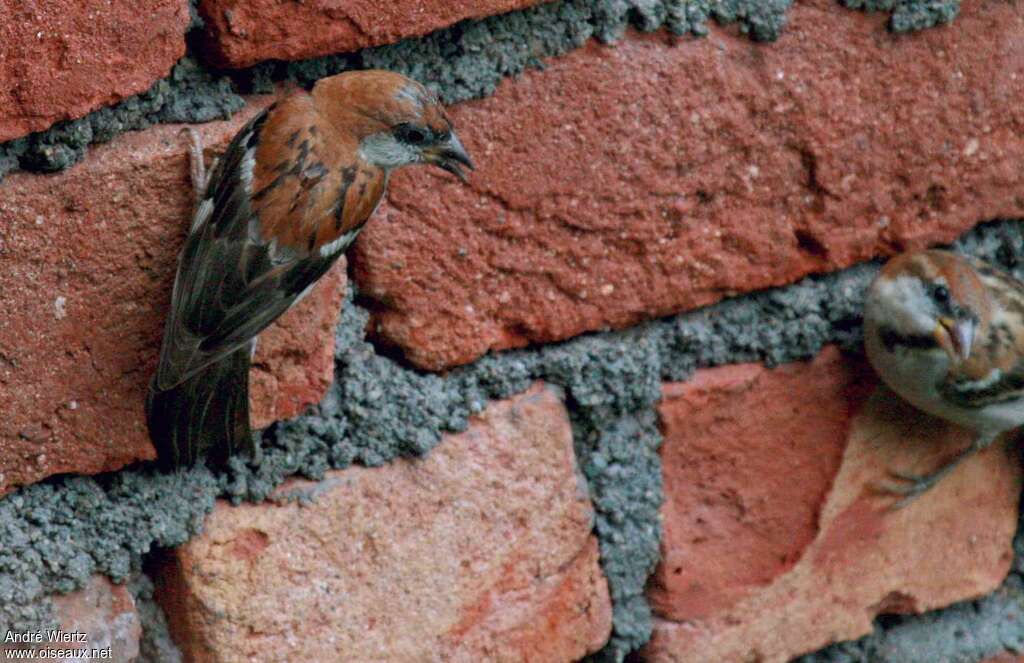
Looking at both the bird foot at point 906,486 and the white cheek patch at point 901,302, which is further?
the bird foot at point 906,486

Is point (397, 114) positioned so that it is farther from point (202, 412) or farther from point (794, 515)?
point (794, 515)

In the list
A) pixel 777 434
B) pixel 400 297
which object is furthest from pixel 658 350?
pixel 400 297

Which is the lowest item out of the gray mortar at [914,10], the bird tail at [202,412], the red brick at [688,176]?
the bird tail at [202,412]

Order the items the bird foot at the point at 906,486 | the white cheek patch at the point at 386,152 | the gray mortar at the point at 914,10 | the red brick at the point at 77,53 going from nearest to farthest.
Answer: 1. the red brick at the point at 77,53
2. the white cheek patch at the point at 386,152
3. the gray mortar at the point at 914,10
4. the bird foot at the point at 906,486

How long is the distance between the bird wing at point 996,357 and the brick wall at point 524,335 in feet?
0.18

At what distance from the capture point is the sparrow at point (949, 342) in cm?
179

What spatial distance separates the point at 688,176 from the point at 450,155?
1.06ft

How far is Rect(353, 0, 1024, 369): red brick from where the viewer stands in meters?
1.52

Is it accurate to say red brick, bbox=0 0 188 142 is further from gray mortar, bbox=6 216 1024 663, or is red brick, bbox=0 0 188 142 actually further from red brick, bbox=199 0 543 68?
gray mortar, bbox=6 216 1024 663

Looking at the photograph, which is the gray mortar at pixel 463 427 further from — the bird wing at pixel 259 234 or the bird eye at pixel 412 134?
the bird eye at pixel 412 134

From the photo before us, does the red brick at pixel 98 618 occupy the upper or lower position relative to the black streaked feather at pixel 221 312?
lower

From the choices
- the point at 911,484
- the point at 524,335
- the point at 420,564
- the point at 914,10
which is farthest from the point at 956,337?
the point at 420,564

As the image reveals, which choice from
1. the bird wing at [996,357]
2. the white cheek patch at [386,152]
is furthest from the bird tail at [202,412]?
the bird wing at [996,357]

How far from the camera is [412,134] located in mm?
1384
